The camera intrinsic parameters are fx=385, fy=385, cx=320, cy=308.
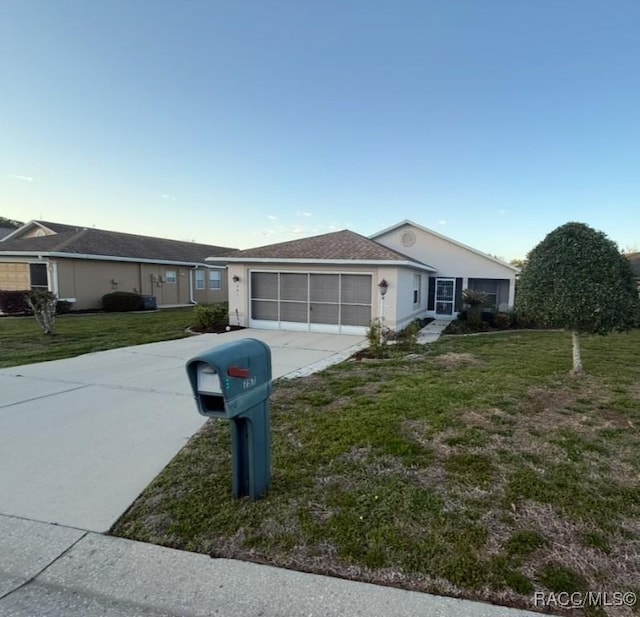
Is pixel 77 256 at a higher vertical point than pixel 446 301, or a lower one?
higher

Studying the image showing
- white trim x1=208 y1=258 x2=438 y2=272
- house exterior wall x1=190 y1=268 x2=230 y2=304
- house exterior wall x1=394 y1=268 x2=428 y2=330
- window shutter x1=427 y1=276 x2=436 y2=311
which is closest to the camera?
white trim x1=208 y1=258 x2=438 y2=272

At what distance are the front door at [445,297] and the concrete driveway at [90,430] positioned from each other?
11613mm

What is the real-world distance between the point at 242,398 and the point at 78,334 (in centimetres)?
1150

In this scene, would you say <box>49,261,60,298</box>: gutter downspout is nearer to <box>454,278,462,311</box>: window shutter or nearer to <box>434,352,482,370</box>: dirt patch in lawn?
<box>434,352,482,370</box>: dirt patch in lawn

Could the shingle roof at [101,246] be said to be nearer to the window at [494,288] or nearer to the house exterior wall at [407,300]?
the house exterior wall at [407,300]

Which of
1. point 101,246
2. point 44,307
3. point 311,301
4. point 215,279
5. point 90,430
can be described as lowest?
point 90,430

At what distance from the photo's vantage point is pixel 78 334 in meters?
11.9

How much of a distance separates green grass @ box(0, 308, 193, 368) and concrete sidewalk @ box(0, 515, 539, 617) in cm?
722

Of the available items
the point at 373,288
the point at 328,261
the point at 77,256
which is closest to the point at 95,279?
the point at 77,256

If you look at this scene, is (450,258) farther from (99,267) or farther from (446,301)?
(99,267)

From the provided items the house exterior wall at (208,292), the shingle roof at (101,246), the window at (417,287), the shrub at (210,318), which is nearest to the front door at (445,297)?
the window at (417,287)

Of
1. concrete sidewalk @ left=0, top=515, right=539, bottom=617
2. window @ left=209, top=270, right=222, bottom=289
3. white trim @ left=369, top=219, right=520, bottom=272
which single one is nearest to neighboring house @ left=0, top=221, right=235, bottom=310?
window @ left=209, top=270, right=222, bottom=289

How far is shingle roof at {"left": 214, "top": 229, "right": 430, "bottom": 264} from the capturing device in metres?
13.0

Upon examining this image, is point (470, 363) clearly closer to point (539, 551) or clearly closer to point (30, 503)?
point (539, 551)
